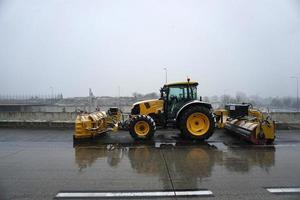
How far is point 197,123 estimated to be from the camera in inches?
464

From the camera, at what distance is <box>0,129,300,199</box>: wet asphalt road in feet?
19.7

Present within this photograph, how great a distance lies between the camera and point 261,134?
10688 millimetres

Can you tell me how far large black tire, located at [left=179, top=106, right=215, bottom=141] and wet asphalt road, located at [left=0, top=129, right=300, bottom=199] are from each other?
0.38 m

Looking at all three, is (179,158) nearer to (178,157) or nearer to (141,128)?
(178,157)

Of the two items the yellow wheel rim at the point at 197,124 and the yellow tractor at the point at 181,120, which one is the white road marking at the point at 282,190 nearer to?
the yellow tractor at the point at 181,120

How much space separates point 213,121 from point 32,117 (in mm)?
10746

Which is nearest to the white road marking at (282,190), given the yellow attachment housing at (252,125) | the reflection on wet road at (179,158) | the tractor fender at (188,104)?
the reflection on wet road at (179,158)

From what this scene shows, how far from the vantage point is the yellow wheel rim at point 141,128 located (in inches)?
457

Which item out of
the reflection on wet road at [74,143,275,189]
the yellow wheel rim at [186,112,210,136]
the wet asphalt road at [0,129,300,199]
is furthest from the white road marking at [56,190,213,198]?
the yellow wheel rim at [186,112,210,136]

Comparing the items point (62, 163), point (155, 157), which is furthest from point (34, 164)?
point (155, 157)

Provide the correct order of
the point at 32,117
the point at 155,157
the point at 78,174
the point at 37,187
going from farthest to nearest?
the point at 32,117
the point at 155,157
the point at 78,174
the point at 37,187

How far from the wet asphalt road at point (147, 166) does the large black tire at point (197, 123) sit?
376mm

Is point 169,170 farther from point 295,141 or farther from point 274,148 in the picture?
point 295,141

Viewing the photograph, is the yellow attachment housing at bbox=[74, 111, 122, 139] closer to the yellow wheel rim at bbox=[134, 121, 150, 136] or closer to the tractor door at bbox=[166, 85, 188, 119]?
the yellow wheel rim at bbox=[134, 121, 150, 136]
